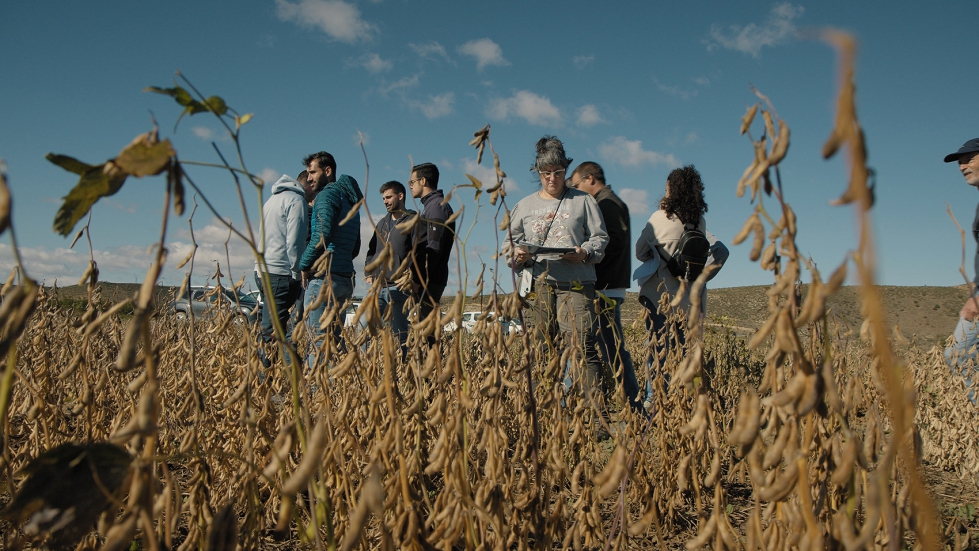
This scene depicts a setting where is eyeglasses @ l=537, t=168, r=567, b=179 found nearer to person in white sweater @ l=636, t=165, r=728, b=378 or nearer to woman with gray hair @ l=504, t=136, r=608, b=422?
woman with gray hair @ l=504, t=136, r=608, b=422

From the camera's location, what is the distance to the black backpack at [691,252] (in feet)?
11.2

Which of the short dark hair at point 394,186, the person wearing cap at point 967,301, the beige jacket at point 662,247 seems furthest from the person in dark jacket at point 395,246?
the person wearing cap at point 967,301

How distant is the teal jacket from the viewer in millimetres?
3688

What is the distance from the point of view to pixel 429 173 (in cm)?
406

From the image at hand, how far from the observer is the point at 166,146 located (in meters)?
0.67

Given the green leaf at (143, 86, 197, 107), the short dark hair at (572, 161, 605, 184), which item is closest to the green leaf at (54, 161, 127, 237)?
the green leaf at (143, 86, 197, 107)

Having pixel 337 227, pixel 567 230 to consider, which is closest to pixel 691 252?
pixel 567 230

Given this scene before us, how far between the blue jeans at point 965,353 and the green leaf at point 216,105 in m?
2.74

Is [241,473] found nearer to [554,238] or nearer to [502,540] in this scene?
[502,540]

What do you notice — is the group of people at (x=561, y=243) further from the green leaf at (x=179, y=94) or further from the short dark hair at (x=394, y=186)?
the green leaf at (x=179, y=94)

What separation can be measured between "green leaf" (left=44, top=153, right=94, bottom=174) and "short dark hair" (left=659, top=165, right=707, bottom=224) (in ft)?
10.5

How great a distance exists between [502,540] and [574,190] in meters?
2.58

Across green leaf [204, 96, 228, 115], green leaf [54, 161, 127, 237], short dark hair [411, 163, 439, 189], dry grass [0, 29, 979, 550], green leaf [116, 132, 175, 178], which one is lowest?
dry grass [0, 29, 979, 550]

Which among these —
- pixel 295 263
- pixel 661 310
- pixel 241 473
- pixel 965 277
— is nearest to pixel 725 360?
pixel 661 310
